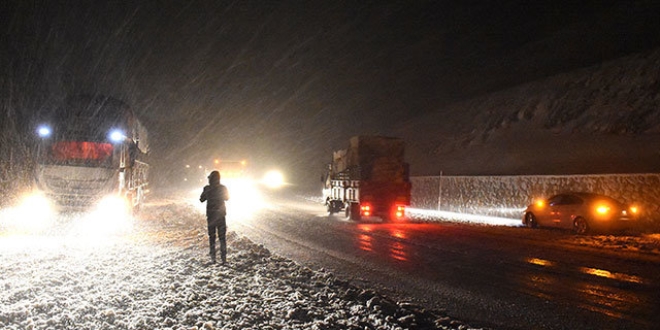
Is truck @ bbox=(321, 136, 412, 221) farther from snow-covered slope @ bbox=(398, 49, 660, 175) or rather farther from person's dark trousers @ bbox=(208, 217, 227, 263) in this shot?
person's dark trousers @ bbox=(208, 217, 227, 263)

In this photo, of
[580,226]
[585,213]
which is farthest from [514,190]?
[585,213]

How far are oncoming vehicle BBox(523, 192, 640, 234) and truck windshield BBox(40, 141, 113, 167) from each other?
672 inches

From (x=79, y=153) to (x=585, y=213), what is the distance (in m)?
18.7

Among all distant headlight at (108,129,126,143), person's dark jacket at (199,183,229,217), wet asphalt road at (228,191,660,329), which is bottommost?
wet asphalt road at (228,191,660,329)

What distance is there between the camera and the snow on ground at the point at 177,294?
6.27 metres

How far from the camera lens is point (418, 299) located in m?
7.79

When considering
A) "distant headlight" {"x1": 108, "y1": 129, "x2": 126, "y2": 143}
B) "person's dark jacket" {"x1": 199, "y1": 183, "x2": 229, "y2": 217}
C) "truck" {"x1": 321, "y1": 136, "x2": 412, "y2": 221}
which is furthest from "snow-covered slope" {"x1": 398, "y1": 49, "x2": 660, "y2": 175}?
"distant headlight" {"x1": 108, "y1": 129, "x2": 126, "y2": 143}

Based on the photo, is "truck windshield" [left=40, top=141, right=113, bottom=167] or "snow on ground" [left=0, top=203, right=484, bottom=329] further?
"truck windshield" [left=40, top=141, right=113, bottom=167]

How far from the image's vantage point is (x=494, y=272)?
1019 cm

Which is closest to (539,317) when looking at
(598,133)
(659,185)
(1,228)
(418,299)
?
(418,299)

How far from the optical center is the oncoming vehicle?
16.8m

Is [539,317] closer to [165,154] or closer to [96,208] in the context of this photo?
[96,208]

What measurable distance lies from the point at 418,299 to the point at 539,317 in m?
1.77

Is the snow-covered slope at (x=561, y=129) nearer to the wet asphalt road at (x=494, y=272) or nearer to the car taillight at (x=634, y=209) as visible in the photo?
the car taillight at (x=634, y=209)
